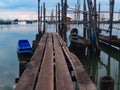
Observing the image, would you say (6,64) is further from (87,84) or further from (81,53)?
→ (87,84)

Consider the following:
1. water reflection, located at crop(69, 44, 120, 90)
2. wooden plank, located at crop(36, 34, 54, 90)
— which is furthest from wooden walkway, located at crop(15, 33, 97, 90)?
water reflection, located at crop(69, 44, 120, 90)

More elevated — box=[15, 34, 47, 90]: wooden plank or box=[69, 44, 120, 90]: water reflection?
box=[15, 34, 47, 90]: wooden plank

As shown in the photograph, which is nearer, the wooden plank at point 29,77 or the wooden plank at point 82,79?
the wooden plank at point 82,79

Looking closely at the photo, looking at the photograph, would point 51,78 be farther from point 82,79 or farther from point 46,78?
point 82,79

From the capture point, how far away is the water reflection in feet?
58.3

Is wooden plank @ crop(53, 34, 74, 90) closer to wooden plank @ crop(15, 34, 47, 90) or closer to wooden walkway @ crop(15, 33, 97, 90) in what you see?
wooden walkway @ crop(15, 33, 97, 90)

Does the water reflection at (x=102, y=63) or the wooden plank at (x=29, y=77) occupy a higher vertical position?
the wooden plank at (x=29, y=77)

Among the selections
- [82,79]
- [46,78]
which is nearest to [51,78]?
[46,78]

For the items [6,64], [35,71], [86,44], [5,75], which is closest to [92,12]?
[86,44]

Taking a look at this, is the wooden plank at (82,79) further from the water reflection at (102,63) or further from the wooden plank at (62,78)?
the water reflection at (102,63)

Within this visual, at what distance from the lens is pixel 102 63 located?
21828mm

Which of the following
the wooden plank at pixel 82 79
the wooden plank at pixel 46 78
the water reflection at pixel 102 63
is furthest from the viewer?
the water reflection at pixel 102 63

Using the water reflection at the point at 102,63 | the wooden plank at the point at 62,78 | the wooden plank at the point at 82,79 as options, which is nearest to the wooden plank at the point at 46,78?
the wooden plank at the point at 62,78

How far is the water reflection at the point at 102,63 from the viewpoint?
17781 mm
